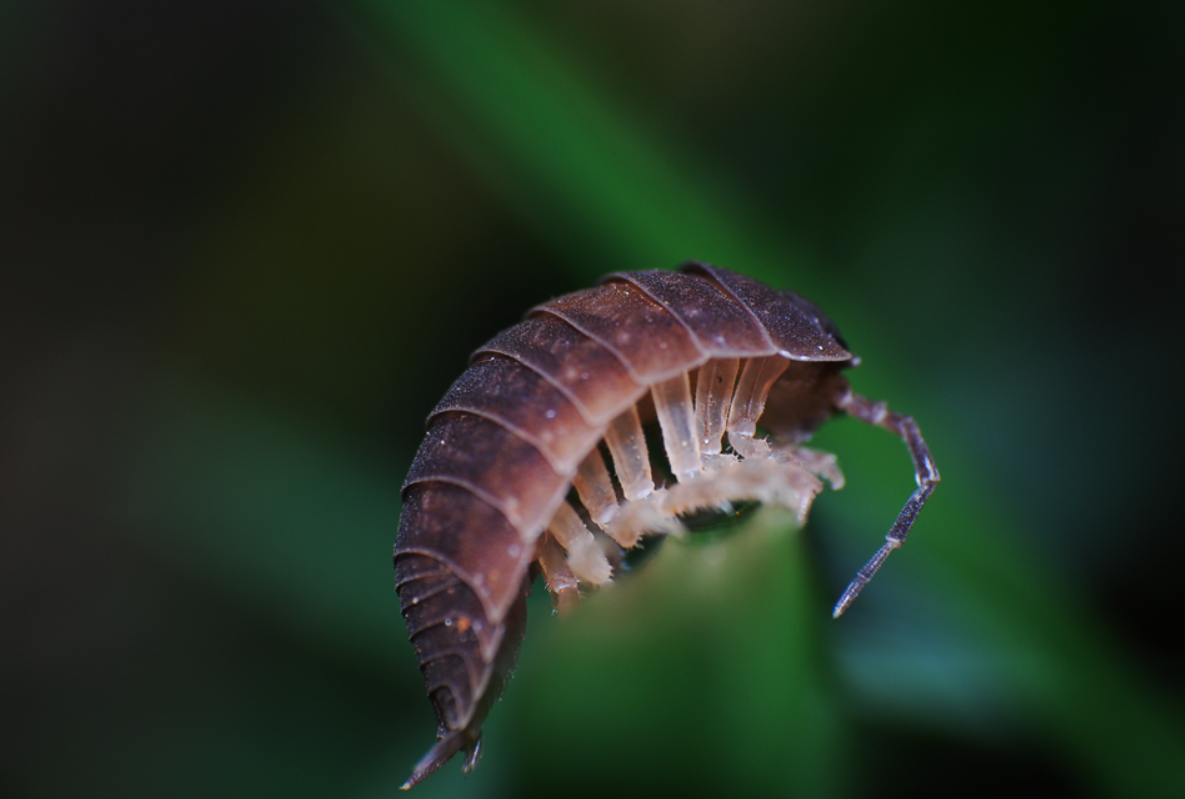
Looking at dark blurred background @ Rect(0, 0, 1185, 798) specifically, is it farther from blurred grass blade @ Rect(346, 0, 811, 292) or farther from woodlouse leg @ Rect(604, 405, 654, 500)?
woodlouse leg @ Rect(604, 405, 654, 500)

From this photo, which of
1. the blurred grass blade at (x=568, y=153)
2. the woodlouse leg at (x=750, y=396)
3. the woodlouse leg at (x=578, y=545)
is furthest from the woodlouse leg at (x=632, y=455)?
the blurred grass blade at (x=568, y=153)

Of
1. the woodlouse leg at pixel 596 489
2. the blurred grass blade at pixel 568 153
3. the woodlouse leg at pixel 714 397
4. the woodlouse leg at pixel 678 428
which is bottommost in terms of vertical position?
the woodlouse leg at pixel 596 489

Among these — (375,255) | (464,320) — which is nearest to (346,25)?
(375,255)

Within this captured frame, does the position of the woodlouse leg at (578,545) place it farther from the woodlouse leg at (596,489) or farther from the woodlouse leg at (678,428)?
the woodlouse leg at (678,428)

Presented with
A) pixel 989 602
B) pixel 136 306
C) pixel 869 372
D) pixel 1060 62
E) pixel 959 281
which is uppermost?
pixel 136 306

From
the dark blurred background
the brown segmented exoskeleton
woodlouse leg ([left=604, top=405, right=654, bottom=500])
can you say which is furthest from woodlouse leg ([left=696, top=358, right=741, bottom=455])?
the dark blurred background

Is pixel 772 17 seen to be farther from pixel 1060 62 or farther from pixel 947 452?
pixel 947 452

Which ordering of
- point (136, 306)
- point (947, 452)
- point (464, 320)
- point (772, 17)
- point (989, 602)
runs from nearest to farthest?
point (989, 602), point (947, 452), point (772, 17), point (464, 320), point (136, 306)
